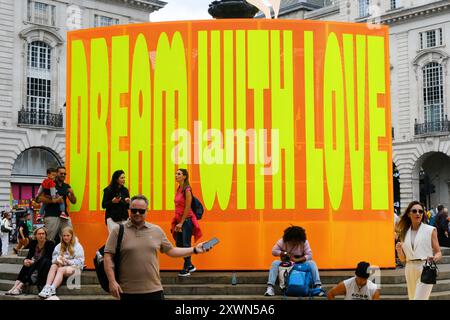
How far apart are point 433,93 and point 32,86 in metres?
25.6

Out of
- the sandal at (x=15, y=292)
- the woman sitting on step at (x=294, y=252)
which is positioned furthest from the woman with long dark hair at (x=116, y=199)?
the woman sitting on step at (x=294, y=252)

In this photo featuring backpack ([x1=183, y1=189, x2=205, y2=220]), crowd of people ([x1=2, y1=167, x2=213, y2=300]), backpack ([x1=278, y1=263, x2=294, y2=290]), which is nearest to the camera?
backpack ([x1=278, y1=263, x2=294, y2=290])

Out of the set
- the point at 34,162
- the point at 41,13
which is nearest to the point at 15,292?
the point at 34,162

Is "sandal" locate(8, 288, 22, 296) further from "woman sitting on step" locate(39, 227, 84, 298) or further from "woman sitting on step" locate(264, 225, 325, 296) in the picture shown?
"woman sitting on step" locate(264, 225, 325, 296)

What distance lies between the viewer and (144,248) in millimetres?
5664

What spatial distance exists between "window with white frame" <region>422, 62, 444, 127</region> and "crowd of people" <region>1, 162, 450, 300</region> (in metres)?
36.2

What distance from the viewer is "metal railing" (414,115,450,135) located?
142 feet

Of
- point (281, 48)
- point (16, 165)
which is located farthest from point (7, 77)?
point (281, 48)

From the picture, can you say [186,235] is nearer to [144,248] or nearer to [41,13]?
[144,248]

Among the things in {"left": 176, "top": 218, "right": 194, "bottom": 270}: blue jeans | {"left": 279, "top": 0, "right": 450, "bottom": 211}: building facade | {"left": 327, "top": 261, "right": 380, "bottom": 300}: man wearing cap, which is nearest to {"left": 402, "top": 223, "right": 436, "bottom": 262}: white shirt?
{"left": 327, "top": 261, "right": 380, "bottom": 300}: man wearing cap

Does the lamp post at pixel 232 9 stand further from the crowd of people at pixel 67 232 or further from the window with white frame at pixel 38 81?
the window with white frame at pixel 38 81

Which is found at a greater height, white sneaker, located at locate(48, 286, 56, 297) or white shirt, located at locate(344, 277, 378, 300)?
white shirt, located at locate(344, 277, 378, 300)

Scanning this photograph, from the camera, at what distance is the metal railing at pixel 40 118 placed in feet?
125
